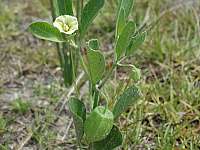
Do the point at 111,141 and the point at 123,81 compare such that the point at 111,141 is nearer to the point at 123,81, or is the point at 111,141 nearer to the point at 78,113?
the point at 78,113

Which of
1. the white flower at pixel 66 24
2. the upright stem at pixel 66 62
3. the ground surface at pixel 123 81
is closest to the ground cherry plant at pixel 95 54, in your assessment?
the white flower at pixel 66 24

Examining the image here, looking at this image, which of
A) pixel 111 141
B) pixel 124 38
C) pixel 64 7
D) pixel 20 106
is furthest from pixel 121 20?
pixel 20 106

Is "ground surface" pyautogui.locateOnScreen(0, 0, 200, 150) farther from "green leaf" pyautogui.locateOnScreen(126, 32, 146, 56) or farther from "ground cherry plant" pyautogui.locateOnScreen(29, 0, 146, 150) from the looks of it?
"green leaf" pyautogui.locateOnScreen(126, 32, 146, 56)

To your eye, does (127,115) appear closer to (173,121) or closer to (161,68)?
(173,121)

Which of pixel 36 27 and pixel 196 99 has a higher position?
pixel 36 27

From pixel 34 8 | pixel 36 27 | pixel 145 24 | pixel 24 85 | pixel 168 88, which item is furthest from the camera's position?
pixel 34 8

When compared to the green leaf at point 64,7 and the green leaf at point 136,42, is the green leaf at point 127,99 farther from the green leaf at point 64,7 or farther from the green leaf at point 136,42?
the green leaf at point 64,7

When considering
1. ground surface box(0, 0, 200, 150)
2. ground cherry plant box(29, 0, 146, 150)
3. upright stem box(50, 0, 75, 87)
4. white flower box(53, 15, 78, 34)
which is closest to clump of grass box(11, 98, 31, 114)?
ground surface box(0, 0, 200, 150)

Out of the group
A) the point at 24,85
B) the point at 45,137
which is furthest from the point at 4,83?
the point at 45,137
